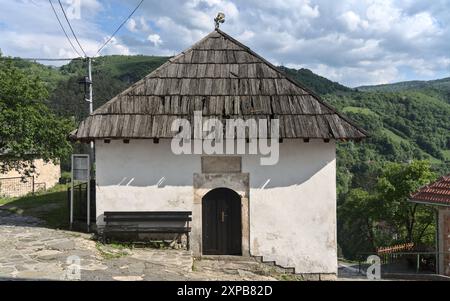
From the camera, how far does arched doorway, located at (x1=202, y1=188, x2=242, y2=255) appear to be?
1017 cm

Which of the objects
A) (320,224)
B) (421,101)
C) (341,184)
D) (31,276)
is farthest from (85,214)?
(421,101)

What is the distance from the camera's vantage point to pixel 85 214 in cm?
1108

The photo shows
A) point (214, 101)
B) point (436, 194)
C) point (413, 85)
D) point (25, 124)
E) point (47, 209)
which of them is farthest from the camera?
point (413, 85)

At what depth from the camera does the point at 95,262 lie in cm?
796

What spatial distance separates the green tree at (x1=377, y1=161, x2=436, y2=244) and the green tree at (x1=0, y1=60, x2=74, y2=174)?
64.8 feet

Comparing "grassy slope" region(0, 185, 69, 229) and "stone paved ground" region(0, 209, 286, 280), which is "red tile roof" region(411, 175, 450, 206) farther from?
"grassy slope" region(0, 185, 69, 229)

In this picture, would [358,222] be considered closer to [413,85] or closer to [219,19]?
[219,19]

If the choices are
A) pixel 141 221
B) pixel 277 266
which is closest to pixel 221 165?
pixel 141 221

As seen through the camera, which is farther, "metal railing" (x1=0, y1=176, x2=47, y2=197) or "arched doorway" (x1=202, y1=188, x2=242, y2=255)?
"metal railing" (x1=0, y1=176, x2=47, y2=197)

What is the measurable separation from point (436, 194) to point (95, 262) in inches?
426

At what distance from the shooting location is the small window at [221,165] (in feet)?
32.9

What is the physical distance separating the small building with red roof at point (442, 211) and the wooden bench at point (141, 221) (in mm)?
8166

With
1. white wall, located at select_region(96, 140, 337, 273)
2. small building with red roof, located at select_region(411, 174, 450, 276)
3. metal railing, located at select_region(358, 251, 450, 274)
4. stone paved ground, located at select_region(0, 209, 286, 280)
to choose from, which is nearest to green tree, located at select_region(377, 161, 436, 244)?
metal railing, located at select_region(358, 251, 450, 274)

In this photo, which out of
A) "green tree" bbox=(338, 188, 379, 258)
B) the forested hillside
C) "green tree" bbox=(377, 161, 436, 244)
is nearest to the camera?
"green tree" bbox=(377, 161, 436, 244)
